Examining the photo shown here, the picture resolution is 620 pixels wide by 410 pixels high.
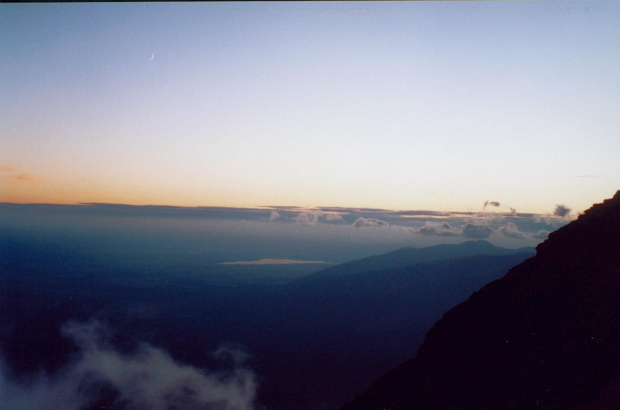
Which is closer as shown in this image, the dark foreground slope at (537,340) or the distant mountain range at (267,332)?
the dark foreground slope at (537,340)

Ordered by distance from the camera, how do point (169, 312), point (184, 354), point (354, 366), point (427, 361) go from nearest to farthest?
point (427, 361) → point (354, 366) → point (184, 354) → point (169, 312)

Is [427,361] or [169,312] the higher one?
[427,361]

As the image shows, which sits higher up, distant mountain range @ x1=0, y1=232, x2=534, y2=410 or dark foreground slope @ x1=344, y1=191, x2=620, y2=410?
dark foreground slope @ x1=344, y1=191, x2=620, y2=410

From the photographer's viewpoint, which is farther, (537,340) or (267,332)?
(267,332)

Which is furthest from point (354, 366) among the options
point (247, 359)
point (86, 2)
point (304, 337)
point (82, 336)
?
point (86, 2)

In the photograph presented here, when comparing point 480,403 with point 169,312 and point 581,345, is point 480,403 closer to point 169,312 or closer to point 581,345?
point 581,345

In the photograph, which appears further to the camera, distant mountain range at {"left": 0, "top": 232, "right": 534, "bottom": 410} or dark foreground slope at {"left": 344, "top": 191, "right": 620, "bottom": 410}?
distant mountain range at {"left": 0, "top": 232, "right": 534, "bottom": 410}

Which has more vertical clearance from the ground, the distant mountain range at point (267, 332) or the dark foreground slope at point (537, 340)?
the dark foreground slope at point (537, 340)

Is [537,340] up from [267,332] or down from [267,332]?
up
